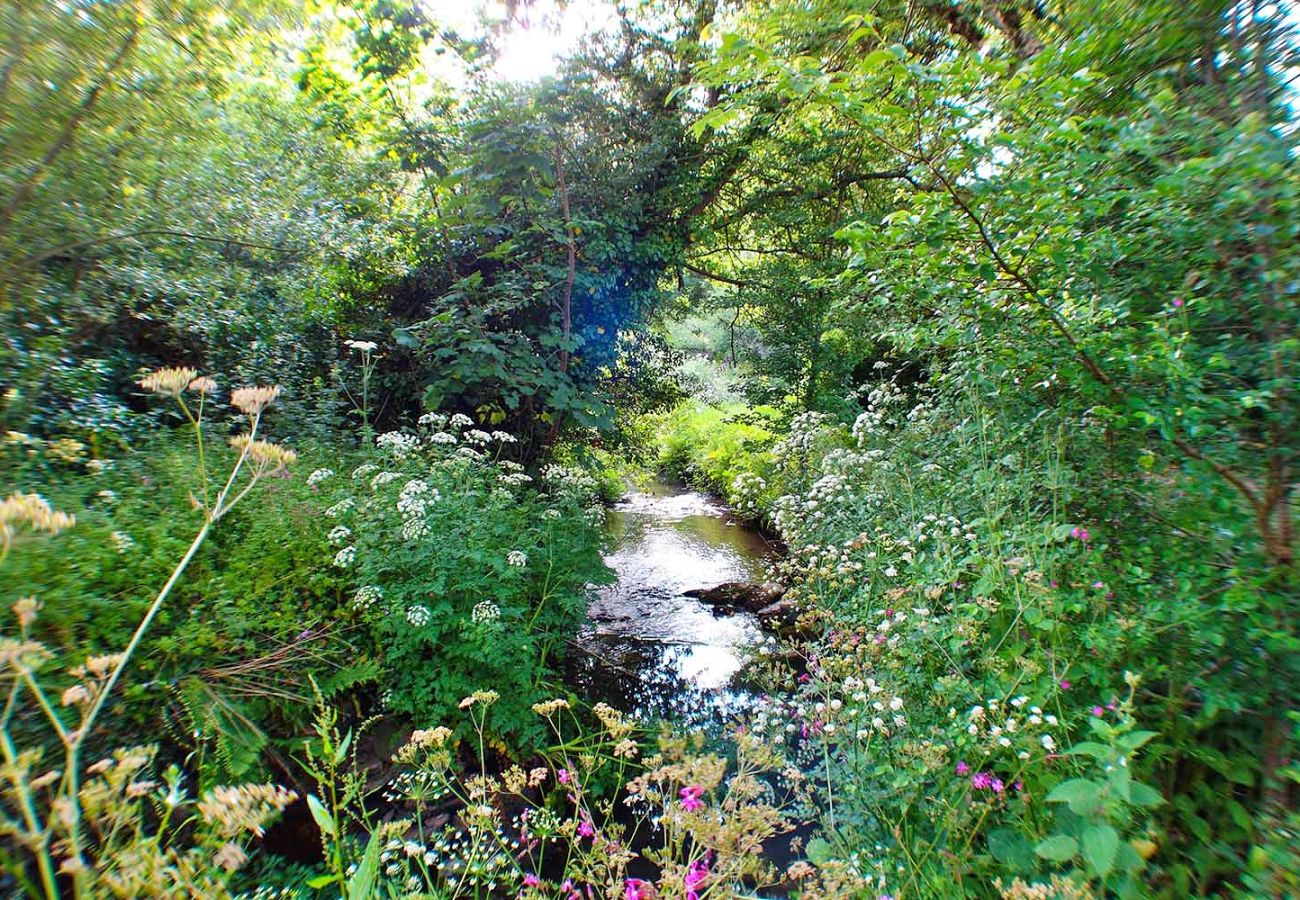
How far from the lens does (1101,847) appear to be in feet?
4.71

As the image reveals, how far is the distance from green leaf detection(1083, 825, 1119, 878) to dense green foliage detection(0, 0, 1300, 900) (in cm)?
1

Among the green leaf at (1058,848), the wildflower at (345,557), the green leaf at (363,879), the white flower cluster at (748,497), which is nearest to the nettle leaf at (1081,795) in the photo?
the green leaf at (1058,848)

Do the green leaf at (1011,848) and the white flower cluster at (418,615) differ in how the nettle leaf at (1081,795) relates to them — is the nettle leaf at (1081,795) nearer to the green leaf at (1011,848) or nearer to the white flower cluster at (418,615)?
the green leaf at (1011,848)

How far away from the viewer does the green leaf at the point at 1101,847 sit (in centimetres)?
140

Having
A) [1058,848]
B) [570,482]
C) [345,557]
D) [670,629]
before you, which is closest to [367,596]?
[345,557]

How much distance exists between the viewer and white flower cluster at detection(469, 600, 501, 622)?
114 inches

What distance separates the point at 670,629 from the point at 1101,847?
14.3 ft

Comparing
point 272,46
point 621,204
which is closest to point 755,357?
point 621,204

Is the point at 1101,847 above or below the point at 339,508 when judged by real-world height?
below

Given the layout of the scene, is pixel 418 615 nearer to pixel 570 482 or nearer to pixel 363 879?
pixel 363 879

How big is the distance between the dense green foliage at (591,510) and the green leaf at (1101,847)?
1 cm

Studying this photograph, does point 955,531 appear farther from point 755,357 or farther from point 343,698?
point 755,357

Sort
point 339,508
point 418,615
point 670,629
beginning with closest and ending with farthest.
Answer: point 418,615, point 339,508, point 670,629

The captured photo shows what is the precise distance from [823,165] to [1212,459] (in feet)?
21.3
